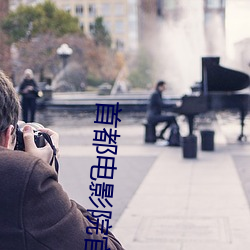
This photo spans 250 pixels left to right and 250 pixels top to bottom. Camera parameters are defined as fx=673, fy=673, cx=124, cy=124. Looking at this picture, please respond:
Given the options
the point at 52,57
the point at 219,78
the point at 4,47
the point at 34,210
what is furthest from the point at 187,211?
the point at 52,57

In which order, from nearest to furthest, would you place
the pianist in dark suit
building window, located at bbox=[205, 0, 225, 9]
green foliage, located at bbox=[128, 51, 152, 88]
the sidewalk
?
the sidewalk, the pianist in dark suit, building window, located at bbox=[205, 0, 225, 9], green foliage, located at bbox=[128, 51, 152, 88]

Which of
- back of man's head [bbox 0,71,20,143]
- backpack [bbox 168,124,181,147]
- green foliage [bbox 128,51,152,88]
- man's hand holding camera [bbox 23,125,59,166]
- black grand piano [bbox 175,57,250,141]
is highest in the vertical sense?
back of man's head [bbox 0,71,20,143]

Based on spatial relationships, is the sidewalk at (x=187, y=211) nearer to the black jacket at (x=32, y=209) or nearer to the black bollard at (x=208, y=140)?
the black bollard at (x=208, y=140)

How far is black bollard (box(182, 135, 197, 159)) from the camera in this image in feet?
39.5

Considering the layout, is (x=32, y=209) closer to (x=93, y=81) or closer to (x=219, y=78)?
(x=219, y=78)

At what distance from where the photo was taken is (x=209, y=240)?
19.8 feet

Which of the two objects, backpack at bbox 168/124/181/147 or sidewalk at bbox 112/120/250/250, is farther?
backpack at bbox 168/124/181/147

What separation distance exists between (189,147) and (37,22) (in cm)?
4028

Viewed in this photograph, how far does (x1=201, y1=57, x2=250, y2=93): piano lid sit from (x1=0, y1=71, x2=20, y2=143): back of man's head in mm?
12596

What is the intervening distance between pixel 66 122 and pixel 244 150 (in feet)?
33.6

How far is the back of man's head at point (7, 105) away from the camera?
181 centimetres

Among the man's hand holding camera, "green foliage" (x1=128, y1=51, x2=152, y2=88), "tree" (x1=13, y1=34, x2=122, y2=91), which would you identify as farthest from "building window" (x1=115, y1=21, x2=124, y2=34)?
the man's hand holding camera

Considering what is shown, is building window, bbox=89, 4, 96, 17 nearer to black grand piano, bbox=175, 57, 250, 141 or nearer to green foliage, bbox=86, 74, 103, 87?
green foliage, bbox=86, 74, 103, 87

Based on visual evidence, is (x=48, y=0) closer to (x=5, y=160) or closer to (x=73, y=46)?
(x=73, y=46)
